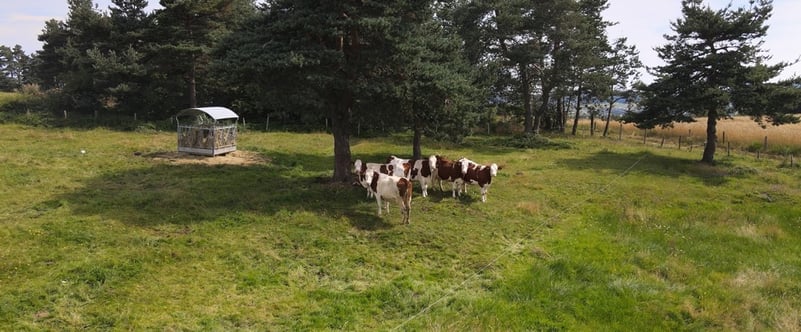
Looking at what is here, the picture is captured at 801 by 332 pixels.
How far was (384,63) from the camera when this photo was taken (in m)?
15.0

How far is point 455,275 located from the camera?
9.84m

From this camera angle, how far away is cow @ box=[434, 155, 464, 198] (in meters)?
15.9

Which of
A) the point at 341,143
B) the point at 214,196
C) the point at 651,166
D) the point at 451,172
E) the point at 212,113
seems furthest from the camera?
the point at 651,166

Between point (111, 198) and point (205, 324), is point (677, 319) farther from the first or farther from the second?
point (111, 198)

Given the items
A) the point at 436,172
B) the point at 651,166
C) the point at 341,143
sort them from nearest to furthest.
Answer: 1. the point at 341,143
2. the point at 436,172
3. the point at 651,166

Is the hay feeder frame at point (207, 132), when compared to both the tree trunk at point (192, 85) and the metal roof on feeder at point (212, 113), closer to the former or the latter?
the metal roof on feeder at point (212, 113)

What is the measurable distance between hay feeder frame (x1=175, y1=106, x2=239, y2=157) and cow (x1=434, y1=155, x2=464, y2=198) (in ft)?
34.9

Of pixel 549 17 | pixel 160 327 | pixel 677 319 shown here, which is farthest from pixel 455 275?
pixel 549 17

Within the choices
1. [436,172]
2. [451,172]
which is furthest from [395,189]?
[436,172]

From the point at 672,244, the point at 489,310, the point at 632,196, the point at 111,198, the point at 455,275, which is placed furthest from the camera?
the point at 632,196

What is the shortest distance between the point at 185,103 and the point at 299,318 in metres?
33.6

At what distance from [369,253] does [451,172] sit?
627cm

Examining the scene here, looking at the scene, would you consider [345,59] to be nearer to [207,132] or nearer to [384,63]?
[384,63]

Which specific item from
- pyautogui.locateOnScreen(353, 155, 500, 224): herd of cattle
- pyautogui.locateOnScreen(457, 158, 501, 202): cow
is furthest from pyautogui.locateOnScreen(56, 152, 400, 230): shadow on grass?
pyautogui.locateOnScreen(457, 158, 501, 202): cow
